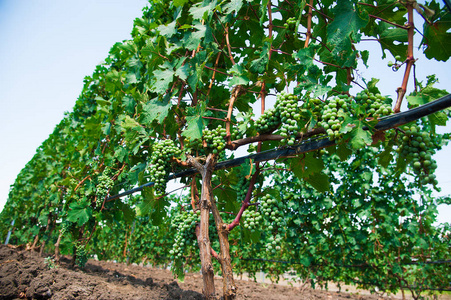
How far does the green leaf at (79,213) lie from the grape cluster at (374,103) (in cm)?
394

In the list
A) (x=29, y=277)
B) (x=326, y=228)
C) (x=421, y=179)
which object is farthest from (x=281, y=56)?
(x=326, y=228)

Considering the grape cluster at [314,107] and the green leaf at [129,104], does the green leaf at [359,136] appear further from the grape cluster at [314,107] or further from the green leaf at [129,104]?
the green leaf at [129,104]

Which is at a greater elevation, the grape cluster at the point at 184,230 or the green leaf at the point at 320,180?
the green leaf at the point at 320,180

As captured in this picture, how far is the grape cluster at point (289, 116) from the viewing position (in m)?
1.59

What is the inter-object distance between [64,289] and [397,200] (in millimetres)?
6088

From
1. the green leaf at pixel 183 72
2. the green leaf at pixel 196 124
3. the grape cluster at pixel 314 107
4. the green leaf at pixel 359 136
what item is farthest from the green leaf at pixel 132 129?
the green leaf at pixel 359 136

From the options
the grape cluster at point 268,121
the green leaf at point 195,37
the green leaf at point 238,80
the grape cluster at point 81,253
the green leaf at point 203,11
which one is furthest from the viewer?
the grape cluster at point 81,253

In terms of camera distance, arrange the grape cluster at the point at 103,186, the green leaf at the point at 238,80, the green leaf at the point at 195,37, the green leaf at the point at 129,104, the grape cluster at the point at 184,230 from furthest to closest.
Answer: the grape cluster at the point at 103,186 < the green leaf at the point at 129,104 < the grape cluster at the point at 184,230 < the green leaf at the point at 195,37 < the green leaf at the point at 238,80

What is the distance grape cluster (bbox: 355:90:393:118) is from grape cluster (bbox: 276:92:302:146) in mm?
346

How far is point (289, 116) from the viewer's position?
1.62 metres

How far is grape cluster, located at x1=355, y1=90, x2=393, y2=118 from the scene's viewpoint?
1376 mm

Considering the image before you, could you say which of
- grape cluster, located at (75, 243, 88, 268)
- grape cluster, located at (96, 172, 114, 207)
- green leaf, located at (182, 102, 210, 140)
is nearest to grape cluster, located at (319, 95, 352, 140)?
green leaf, located at (182, 102, 210, 140)

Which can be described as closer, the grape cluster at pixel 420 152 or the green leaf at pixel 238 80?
the grape cluster at pixel 420 152

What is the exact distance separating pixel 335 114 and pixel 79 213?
392 centimetres
